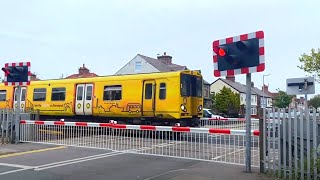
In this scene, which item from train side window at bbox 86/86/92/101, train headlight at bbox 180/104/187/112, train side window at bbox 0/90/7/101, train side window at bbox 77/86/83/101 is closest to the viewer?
train headlight at bbox 180/104/187/112

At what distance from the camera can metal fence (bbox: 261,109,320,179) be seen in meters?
6.75

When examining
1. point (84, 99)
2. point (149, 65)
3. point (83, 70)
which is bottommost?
point (84, 99)

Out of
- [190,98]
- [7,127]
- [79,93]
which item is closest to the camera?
[7,127]

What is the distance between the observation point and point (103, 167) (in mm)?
9016

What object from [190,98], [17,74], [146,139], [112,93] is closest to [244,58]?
[146,139]

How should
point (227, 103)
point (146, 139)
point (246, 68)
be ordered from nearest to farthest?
point (246, 68), point (146, 139), point (227, 103)

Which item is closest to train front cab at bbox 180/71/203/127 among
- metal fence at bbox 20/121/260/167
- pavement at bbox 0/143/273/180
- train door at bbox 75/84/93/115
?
metal fence at bbox 20/121/260/167

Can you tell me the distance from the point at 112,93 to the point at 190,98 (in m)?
3.89

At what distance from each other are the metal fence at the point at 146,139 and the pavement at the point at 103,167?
773 mm

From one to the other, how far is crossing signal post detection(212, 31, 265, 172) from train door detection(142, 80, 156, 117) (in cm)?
933

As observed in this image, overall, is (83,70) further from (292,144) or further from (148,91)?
(292,144)

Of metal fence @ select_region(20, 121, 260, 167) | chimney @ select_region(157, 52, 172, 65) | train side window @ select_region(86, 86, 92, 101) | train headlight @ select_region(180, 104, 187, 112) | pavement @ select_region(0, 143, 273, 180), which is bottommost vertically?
pavement @ select_region(0, 143, 273, 180)

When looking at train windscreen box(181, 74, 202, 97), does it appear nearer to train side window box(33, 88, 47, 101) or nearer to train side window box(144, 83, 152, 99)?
train side window box(144, 83, 152, 99)

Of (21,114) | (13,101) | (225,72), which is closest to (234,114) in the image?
(13,101)
